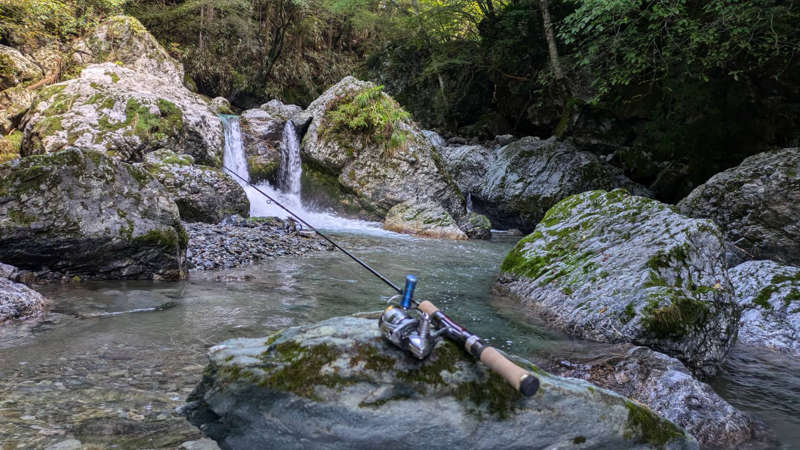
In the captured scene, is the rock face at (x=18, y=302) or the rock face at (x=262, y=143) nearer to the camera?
the rock face at (x=18, y=302)

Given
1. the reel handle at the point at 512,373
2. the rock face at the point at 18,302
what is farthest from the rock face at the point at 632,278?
the rock face at the point at 18,302

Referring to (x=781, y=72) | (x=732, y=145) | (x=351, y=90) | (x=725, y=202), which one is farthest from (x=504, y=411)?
(x=351, y=90)

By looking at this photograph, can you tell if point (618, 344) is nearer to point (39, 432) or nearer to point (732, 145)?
point (39, 432)

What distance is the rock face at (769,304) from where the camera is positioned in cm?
490

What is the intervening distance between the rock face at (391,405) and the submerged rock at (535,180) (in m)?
11.4

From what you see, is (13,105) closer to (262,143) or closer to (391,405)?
(262,143)

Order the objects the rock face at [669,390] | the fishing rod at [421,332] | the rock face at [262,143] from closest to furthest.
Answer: the fishing rod at [421,332] → the rock face at [669,390] → the rock face at [262,143]

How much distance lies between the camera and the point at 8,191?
528cm

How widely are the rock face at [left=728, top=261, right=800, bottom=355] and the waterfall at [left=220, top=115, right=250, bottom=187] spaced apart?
A: 11779 mm

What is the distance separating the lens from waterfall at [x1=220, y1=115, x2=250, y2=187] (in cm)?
1314

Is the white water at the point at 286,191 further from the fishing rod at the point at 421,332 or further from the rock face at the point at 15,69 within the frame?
the fishing rod at the point at 421,332

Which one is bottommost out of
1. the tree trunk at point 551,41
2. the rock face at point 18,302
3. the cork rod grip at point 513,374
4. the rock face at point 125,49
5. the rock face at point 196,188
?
the rock face at point 18,302

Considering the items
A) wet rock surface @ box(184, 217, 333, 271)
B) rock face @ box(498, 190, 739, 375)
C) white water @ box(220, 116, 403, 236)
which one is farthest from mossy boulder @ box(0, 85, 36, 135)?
rock face @ box(498, 190, 739, 375)

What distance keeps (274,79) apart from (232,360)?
24513mm
